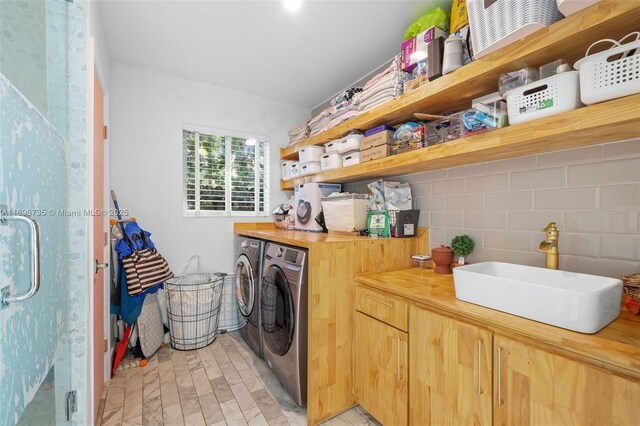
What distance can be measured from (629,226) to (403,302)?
1009 mm

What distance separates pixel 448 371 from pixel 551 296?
516 mm

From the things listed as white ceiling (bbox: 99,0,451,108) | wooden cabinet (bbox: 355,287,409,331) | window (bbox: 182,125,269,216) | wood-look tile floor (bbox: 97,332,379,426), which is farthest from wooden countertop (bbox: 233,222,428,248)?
white ceiling (bbox: 99,0,451,108)

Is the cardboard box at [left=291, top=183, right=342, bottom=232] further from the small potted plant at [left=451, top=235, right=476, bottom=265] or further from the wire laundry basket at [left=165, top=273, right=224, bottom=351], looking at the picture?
the small potted plant at [left=451, top=235, right=476, bottom=265]

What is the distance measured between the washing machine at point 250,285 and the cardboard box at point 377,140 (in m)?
1.11

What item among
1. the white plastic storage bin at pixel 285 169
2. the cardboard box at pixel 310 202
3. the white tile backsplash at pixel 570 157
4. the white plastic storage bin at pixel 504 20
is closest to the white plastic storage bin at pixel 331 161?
the cardboard box at pixel 310 202

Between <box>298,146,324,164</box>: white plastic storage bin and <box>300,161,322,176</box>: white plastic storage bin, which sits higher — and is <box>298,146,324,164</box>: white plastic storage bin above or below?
above

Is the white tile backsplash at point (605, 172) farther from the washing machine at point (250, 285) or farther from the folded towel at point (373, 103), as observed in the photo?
the washing machine at point (250, 285)

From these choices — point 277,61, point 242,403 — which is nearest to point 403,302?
point 242,403

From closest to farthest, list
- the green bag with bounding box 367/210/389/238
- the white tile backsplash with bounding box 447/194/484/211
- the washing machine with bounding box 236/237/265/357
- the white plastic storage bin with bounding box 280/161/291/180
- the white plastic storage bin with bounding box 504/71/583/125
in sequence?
the white plastic storage bin with bounding box 504/71/583/125 → the white tile backsplash with bounding box 447/194/484/211 → the green bag with bounding box 367/210/389/238 → the washing machine with bounding box 236/237/265/357 → the white plastic storage bin with bounding box 280/161/291/180

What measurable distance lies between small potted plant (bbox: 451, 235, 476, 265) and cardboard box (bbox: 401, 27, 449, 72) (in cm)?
112

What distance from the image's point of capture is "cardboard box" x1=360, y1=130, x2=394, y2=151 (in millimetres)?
1877

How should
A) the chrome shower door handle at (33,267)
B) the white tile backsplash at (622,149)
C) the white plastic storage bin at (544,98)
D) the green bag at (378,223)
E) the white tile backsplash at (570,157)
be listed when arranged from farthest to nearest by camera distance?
the green bag at (378,223), the white tile backsplash at (570,157), the white tile backsplash at (622,149), the white plastic storage bin at (544,98), the chrome shower door handle at (33,267)

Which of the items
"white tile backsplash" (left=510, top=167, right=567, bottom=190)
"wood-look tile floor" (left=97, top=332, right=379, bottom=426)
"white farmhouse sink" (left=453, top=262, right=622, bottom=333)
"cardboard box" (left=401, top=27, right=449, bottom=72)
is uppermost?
"cardboard box" (left=401, top=27, right=449, bottom=72)

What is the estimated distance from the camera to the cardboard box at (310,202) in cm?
257
